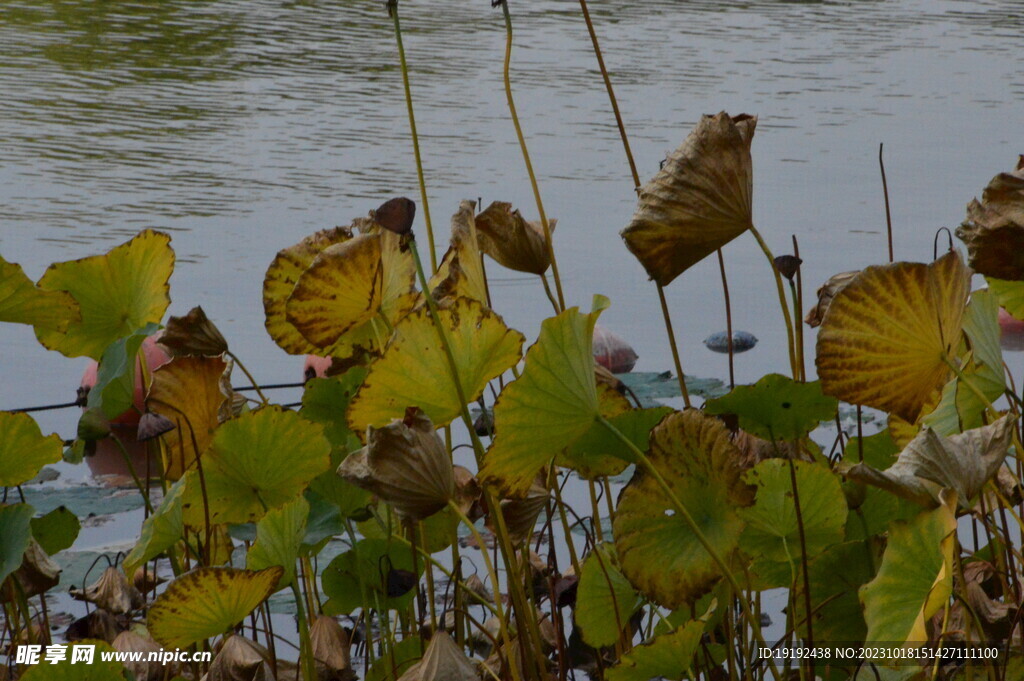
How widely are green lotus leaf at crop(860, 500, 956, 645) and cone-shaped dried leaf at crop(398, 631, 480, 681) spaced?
18 centimetres

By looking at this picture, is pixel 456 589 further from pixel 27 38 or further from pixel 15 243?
pixel 27 38

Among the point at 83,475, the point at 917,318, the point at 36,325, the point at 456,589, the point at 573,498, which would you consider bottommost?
the point at 83,475

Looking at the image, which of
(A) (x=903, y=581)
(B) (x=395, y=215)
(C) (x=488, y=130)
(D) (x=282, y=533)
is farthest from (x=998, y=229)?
(C) (x=488, y=130)

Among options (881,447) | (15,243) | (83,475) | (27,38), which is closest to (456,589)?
(881,447)

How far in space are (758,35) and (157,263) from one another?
5942 millimetres

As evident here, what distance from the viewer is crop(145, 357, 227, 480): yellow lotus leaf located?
0.75m

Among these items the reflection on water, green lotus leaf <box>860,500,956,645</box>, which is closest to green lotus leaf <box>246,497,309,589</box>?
green lotus leaf <box>860,500,956,645</box>

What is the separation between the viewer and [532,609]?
29.8 inches

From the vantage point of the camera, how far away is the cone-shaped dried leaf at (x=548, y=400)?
561 millimetres

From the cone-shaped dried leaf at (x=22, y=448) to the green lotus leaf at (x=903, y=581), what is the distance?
0.47 meters

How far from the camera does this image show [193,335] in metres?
0.79

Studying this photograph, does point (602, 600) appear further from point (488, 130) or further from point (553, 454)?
point (488, 130)

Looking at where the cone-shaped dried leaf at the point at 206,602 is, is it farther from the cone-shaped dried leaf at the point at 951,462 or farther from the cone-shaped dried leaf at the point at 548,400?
the cone-shaped dried leaf at the point at 951,462

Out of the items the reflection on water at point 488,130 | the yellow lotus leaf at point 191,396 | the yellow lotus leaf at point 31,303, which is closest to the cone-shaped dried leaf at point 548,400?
the yellow lotus leaf at point 191,396
